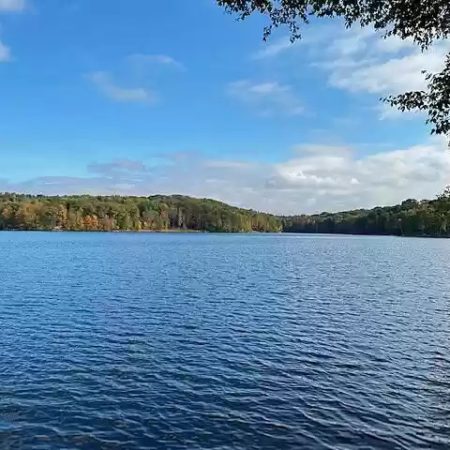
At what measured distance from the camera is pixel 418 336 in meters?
22.6

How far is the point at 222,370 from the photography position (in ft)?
55.6

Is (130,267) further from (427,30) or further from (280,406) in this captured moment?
(427,30)

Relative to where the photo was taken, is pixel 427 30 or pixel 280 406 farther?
pixel 280 406

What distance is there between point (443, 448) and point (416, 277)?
40.0m

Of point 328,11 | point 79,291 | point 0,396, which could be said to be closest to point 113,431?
point 0,396

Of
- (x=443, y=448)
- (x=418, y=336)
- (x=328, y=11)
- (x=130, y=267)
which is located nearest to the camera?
(x=328, y=11)

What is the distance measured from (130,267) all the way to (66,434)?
44.3 m

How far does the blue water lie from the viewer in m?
12.0

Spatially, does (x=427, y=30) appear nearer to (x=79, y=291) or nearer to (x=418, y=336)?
A: (x=418, y=336)

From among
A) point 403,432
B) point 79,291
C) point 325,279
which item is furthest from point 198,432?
point 325,279

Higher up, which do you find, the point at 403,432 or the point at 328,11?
the point at 328,11

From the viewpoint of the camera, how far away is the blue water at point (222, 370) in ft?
39.3

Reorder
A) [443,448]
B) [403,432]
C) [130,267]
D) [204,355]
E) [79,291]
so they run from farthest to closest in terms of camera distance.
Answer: [130,267]
[79,291]
[204,355]
[403,432]
[443,448]

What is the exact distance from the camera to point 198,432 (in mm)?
11969
